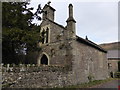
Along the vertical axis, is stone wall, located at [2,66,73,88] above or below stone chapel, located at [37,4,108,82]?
below

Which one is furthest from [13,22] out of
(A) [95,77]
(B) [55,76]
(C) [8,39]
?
(A) [95,77]

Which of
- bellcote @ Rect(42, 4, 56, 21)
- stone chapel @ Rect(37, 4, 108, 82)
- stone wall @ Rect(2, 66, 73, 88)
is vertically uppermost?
bellcote @ Rect(42, 4, 56, 21)

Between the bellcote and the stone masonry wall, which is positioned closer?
the stone masonry wall

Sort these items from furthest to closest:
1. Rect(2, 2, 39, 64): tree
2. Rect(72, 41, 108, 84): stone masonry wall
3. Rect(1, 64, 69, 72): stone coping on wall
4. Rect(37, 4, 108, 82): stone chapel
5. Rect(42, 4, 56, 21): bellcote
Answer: Rect(42, 4, 56, 21): bellcote
Rect(72, 41, 108, 84): stone masonry wall
Rect(37, 4, 108, 82): stone chapel
Rect(2, 2, 39, 64): tree
Rect(1, 64, 69, 72): stone coping on wall

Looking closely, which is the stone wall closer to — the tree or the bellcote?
the tree

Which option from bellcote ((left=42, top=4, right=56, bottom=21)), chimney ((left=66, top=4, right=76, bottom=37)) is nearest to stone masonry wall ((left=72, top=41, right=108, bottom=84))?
chimney ((left=66, top=4, right=76, bottom=37))

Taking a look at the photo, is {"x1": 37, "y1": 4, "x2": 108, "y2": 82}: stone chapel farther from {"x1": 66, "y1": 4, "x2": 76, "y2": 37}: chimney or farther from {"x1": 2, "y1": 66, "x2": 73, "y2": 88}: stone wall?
{"x1": 2, "y1": 66, "x2": 73, "y2": 88}: stone wall

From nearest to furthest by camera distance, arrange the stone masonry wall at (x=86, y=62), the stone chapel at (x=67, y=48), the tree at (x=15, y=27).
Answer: the tree at (x=15, y=27) → the stone chapel at (x=67, y=48) → the stone masonry wall at (x=86, y=62)

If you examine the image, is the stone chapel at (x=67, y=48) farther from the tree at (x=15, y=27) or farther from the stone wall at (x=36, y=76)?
the tree at (x=15, y=27)

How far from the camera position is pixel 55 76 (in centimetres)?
1142

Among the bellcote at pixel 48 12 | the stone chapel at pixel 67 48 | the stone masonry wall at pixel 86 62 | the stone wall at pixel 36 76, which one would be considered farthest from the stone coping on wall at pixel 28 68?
the bellcote at pixel 48 12

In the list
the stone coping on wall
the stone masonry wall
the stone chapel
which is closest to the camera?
the stone coping on wall

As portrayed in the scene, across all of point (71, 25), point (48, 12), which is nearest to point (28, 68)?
point (71, 25)

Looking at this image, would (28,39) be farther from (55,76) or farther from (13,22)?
A: (55,76)
